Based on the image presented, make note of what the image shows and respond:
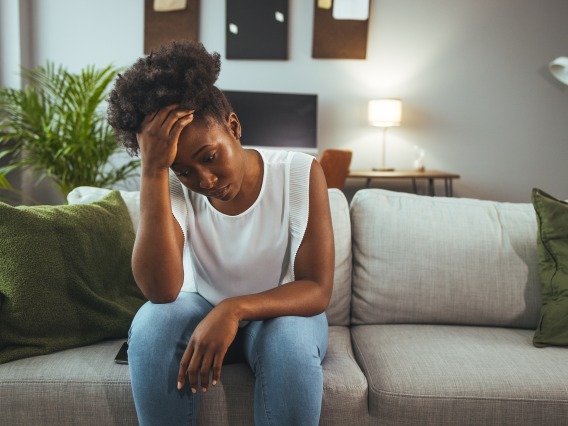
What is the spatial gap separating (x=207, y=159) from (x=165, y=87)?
154mm

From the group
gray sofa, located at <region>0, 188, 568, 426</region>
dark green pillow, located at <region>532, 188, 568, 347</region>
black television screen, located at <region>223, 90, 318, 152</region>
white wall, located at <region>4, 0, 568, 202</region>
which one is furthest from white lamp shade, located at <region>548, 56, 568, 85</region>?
dark green pillow, located at <region>532, 188, 568, 347</region>

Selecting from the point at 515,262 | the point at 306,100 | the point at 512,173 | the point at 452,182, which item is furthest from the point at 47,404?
the point at 512,173

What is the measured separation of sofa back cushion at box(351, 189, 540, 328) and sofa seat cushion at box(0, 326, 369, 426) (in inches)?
17.0

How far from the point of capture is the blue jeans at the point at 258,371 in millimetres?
1022

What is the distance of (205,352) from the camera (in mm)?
1047

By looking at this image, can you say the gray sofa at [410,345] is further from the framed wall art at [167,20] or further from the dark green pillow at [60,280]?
the framed wall art at [167,20]

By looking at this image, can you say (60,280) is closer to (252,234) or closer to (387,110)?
(252,234)

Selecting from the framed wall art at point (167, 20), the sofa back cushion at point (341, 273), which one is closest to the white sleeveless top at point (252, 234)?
the sofa back cushion at point (341, 273)

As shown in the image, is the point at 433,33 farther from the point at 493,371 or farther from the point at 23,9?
the point at 493,371

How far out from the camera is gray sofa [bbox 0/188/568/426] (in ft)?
3.96

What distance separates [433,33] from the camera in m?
4.55

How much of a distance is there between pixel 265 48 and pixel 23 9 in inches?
73.8

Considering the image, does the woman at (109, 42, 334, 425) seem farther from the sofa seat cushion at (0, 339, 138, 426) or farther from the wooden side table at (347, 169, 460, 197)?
the wooden side table at (347, 169, 460, 197)

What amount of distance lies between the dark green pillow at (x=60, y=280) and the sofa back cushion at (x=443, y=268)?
2.20 ft
